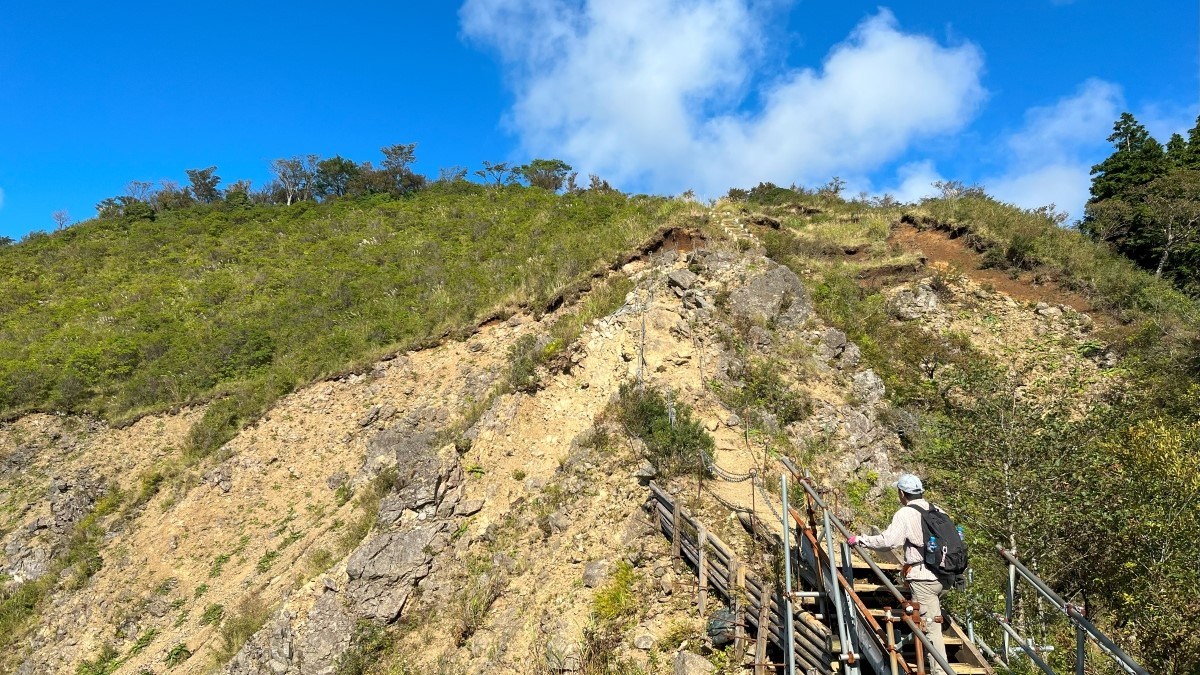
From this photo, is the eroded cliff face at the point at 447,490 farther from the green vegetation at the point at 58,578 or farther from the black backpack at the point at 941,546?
the black backpack at the point at 941,546

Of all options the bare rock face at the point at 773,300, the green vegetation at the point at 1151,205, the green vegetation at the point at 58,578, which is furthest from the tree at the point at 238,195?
the green vegetation at the point at 1151,205

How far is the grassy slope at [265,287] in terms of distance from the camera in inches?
676

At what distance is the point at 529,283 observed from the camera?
57.7 ft

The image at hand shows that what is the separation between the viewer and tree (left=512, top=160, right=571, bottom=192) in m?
38.7

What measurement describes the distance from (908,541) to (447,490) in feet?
26.8

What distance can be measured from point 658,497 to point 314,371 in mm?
12302

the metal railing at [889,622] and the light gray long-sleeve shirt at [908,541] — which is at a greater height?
the light gray long-sleeve shirt at [908,541]

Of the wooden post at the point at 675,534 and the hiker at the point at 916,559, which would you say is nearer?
the hiker at the point at 916,559

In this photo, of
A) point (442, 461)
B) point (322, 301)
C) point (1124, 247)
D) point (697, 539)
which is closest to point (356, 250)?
point (322, 301)

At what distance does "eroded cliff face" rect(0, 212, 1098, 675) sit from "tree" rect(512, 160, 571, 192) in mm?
23643

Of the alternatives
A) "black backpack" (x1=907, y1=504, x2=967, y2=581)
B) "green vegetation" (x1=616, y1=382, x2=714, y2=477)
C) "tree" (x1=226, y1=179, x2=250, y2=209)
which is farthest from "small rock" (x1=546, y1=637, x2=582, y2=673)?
"tree" (x1=226, y1=179, x2=250, y2=209)

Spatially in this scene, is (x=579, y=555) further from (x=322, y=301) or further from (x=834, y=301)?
(x=322, y=301)

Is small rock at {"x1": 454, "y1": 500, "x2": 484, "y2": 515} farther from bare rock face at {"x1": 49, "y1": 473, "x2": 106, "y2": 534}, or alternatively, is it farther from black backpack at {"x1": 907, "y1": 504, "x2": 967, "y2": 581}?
bare rock face at {"x1": 49, "y1": 473, "x2": 106, "y2": 534}

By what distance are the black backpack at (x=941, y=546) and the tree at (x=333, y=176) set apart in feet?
154
